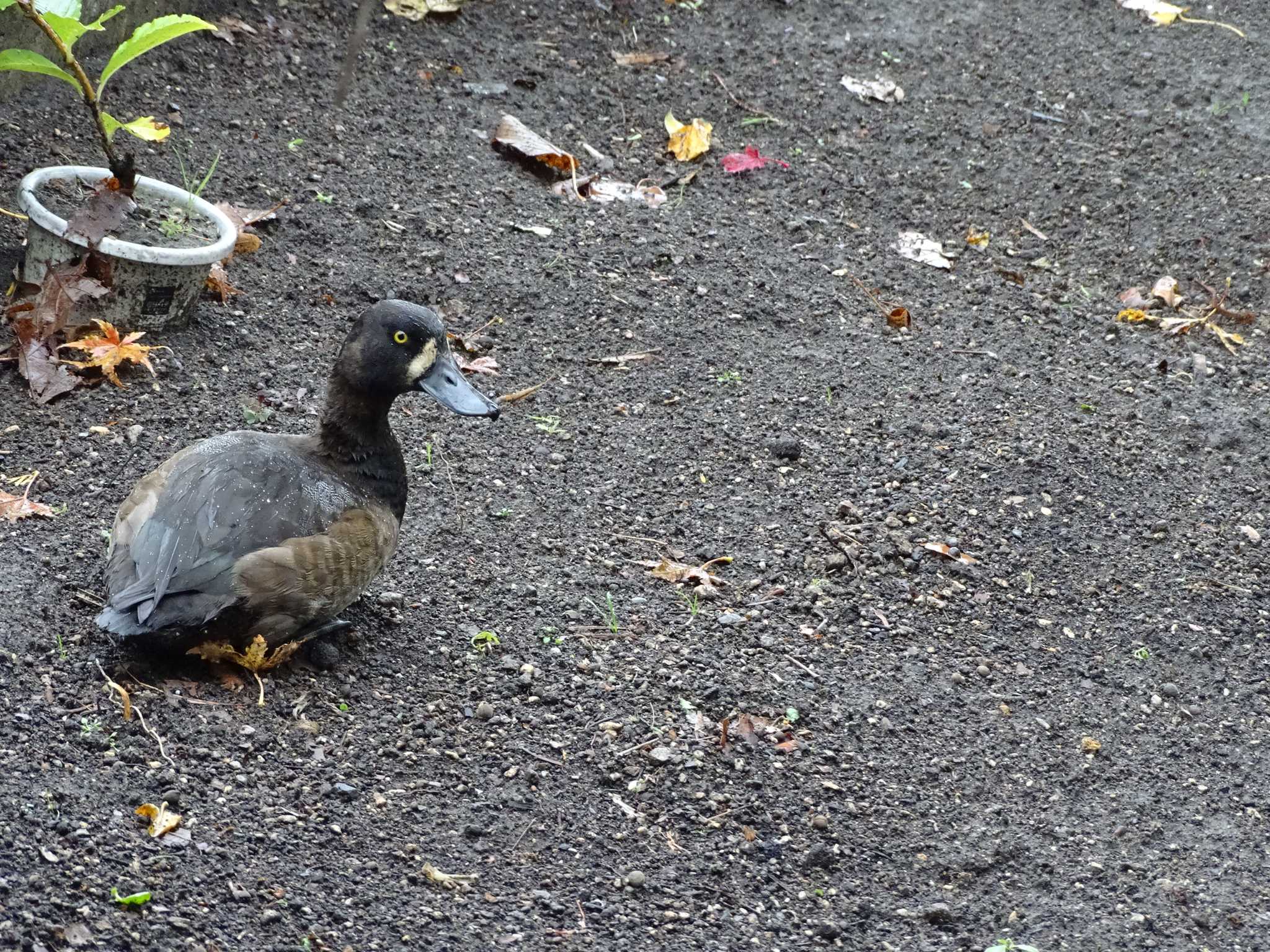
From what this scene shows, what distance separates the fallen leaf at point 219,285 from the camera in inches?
183

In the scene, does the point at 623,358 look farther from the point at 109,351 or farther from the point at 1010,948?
the point at 1010,948

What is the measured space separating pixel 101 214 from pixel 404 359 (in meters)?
1.32

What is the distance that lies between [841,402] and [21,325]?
2697 millimetres

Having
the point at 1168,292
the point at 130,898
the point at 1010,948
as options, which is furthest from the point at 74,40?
the point at 1168,292

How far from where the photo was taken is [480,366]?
184 inches

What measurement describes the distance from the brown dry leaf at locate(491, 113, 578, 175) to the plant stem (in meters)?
1.88

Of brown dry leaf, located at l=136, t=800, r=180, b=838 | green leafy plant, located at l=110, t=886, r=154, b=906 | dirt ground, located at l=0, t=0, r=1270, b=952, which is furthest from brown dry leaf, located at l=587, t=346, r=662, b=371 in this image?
green leafy plant, located at l=110, t=886, r=154, b=906

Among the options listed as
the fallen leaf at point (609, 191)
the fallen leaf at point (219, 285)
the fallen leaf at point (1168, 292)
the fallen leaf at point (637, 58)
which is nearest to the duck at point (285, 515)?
the fallen leaf at point (219, 285)

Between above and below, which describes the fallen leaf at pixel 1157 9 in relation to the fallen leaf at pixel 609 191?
above

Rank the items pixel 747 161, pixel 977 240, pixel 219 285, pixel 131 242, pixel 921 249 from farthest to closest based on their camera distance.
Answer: pixel 747 161
pixel 977 240
pixel 921 249
pixel 219 285
pixel 131 242

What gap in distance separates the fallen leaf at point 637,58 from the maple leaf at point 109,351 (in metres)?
3.30

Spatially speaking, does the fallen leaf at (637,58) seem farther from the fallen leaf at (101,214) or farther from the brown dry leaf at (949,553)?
the brown dry leaf at (949,553)

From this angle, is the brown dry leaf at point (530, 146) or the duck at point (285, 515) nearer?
the duck at point (285, 515)

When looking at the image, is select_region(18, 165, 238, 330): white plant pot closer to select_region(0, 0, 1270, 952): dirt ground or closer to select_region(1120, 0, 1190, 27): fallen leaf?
select_region(0, 0, 1270, 952): dirt ground
